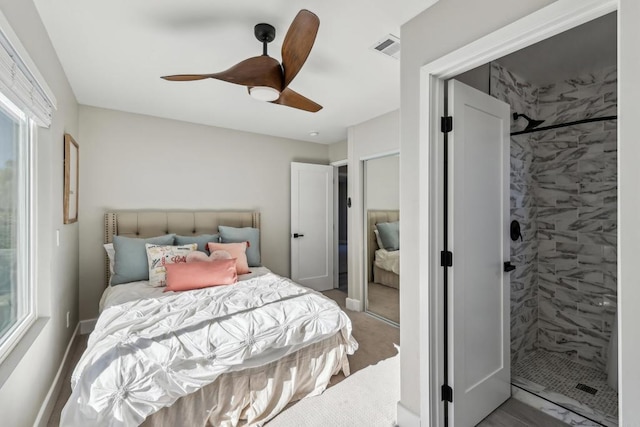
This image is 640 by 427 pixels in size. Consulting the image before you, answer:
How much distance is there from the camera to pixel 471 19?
1456 mm

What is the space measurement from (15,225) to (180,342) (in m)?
1.14

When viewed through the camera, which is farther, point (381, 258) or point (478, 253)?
point (381, 258)

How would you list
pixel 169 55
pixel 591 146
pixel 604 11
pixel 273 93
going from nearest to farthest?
pixel 604 11, pixel 273 93, pixel 169 55, pixel 591 146

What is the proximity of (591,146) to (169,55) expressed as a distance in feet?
11.0

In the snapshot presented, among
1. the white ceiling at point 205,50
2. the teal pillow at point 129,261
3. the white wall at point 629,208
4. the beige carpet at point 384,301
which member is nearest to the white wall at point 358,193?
the beige carpet at point 384,301

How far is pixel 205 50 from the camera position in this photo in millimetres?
2049

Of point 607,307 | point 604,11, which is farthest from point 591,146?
point 604,11

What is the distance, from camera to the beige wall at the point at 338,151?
460cm

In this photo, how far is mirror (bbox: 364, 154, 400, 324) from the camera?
3.54 m

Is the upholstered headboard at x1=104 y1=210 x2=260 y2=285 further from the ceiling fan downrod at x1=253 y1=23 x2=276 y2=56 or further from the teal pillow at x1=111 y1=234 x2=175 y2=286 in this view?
the ceiling fan downrod at x1=253 y1=23 x2=276 y2=56

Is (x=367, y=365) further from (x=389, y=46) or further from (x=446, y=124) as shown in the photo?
(x=389, y=46)

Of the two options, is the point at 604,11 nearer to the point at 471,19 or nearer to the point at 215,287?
the point at 471,19

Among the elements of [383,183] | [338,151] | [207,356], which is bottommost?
[207,356]

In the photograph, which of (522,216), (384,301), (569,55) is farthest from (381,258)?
(569,55)
